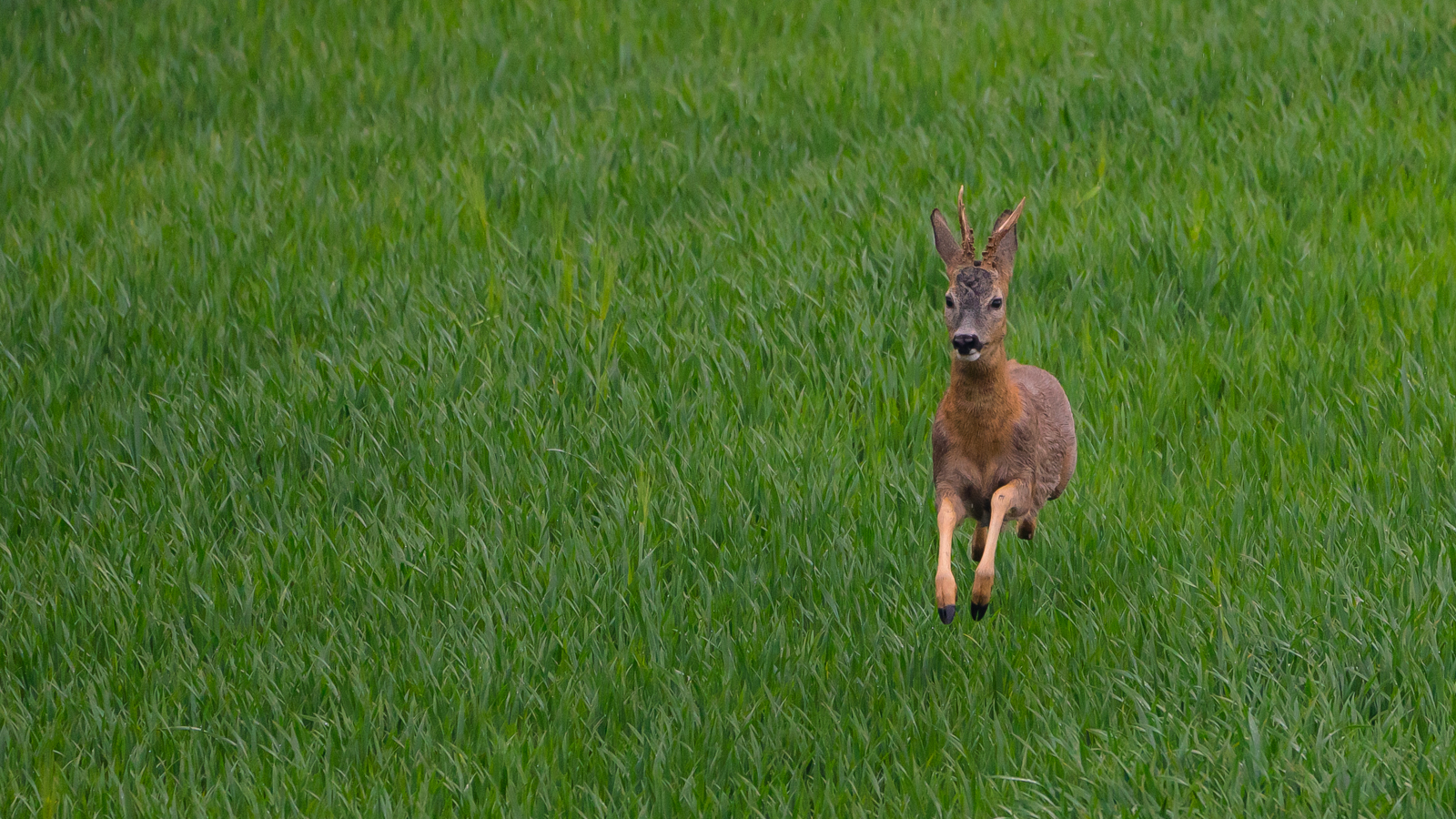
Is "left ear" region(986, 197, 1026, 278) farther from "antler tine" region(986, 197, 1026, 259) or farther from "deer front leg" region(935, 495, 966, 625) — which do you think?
"deer front leg" region(935, 495, 966, 625)

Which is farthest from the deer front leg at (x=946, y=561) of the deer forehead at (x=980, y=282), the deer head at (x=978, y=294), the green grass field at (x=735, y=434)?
the green grass field at (x=735, y=434)

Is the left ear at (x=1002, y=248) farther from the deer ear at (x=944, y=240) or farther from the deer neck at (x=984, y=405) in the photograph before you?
the deer neck at (x=984, y=405)

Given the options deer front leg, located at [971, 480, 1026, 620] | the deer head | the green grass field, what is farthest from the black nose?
the green grass field

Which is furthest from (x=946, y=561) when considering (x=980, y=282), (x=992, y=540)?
(x=980, y=282)

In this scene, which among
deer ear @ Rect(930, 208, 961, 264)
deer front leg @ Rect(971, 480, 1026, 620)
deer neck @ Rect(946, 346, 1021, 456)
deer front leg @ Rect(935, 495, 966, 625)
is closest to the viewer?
deer front leg @ Rect(935, 495, 966, 625)

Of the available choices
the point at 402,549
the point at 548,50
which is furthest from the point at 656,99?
the point at 402,549

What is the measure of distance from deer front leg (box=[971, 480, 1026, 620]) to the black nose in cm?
27

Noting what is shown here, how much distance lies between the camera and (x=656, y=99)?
26.2ft

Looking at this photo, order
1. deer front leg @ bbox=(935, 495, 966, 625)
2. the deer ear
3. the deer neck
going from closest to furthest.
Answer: deer front leg @ bbox=(935, 495, 966, 625) < the deer ear < the deer neck

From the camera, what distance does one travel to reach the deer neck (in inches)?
102

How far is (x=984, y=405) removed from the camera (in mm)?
2617

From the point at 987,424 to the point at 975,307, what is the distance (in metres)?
0.27

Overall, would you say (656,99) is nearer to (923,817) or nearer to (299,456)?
(299,456)

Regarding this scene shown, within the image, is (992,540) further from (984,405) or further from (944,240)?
(944,240)
